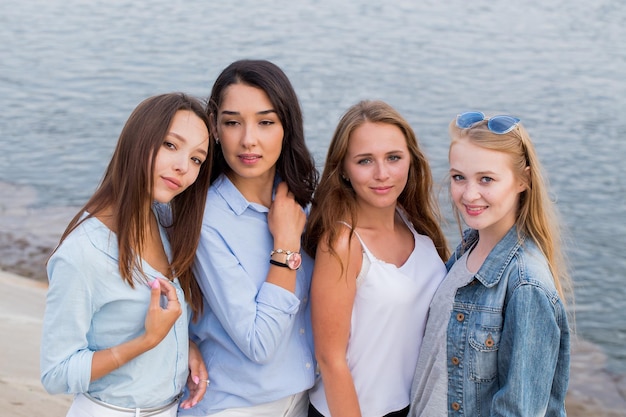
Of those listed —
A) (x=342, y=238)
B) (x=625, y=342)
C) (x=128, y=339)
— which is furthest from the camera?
(x=625, y=342)

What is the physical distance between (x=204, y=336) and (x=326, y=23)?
14025 mm

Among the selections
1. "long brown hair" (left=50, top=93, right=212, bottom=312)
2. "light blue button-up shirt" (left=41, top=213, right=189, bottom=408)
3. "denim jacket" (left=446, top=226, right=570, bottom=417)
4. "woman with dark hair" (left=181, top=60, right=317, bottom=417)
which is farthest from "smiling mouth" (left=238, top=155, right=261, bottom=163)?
"denim jacket" (left=446, top=226, right=570, bottom=417)

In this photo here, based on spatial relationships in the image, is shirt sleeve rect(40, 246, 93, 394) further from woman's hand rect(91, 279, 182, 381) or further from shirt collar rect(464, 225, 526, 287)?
shirt collar rect(464, 225, 526, 287)

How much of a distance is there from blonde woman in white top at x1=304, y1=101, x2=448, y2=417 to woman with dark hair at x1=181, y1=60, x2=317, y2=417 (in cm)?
10

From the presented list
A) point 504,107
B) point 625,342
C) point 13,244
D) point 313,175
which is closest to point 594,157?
point 504,107

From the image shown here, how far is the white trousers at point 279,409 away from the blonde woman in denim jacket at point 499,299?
0.42 metres

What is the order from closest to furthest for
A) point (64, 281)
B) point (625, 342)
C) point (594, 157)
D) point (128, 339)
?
1. point (64, 281)
2. point (128, 339)
3. point (625, 342)
4. point (594, 157)

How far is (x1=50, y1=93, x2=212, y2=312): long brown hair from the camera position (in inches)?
98.7

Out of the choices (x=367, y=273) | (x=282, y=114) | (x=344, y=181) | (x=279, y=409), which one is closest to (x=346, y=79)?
(x=344, y=181)

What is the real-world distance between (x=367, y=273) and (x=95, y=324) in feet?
3.05

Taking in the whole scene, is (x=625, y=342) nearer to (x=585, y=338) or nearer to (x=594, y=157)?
(x=585, y=338)

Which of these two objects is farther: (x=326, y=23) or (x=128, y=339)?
(x=326, y=23)

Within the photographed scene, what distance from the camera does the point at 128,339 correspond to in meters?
2.50

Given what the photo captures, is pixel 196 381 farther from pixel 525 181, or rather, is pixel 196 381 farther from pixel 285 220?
pixel 525 181
